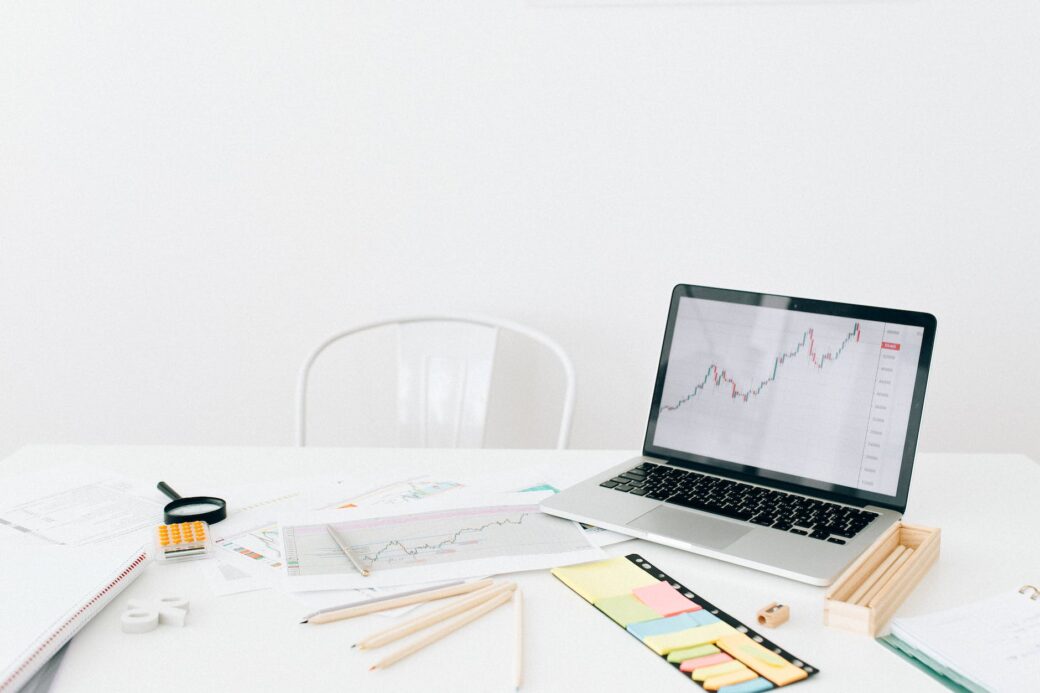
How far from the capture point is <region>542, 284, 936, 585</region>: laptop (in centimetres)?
107

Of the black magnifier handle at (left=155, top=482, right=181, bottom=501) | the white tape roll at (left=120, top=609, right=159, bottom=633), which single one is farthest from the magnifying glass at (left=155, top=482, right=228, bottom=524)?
the white tape roll at (left=120, top=609, right=159, bottom=633)

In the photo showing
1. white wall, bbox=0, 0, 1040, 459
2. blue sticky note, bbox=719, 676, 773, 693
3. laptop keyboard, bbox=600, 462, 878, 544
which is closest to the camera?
blue sticky note, bbox=719, 676, 773, 693

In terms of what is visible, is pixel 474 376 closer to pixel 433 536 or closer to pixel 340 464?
pixel 340 464

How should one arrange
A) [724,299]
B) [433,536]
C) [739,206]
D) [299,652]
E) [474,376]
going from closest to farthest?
[299,652]
[433,536]
[724,299]
[474,376]
[739,206]

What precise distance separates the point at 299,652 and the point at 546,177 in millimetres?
1465

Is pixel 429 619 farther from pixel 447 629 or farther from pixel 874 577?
pixel 874 577

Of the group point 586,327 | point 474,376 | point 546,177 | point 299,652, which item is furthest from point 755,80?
point 299,652

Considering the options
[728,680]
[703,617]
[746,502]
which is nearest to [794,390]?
[746,502]

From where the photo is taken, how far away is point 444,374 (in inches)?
77.1

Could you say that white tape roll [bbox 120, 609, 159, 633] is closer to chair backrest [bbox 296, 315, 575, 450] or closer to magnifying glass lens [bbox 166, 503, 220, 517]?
magnifying glass lens [bbox 166, 503, 220, 517]

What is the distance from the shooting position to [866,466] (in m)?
A: 1.14

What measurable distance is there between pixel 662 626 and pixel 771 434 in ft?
1.35

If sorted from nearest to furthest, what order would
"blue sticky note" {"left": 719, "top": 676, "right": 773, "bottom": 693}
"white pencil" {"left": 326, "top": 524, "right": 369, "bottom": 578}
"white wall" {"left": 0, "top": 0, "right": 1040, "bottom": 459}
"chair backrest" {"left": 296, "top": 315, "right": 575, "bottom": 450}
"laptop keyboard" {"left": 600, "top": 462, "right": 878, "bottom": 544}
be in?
"blue sticky note" {"left": 719, "top": 676, "right": 773, "bottom": 693}
"white pencil" {"left": 326, "top": 524, "right": 369, "bottom": 578}
"laptop keyboard" {"left": 600, "top": 462, "right": 878, "bottom": 544}
"chair backrest" {"left": 296, "top": 315, "right": 575, "bottom": 450}
"white wall" {"left": 0, "top": 0, "right": 1040, "bottom": 459}

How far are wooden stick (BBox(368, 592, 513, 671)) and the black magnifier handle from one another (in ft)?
1.61
